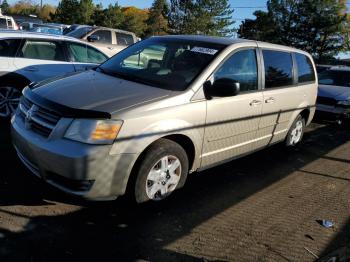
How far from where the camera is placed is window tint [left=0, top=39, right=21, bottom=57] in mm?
6957

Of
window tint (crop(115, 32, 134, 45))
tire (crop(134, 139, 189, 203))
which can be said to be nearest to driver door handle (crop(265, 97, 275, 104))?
tire (crop(134, 139, 189, 203))

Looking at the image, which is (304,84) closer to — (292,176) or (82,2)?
(292,176)

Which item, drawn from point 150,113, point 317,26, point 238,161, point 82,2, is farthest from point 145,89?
point 82,2

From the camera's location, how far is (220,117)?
15.8ft

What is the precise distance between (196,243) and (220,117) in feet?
5.09

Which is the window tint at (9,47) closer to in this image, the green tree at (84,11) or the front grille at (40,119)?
the front grille at (40,119)

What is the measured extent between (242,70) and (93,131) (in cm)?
229

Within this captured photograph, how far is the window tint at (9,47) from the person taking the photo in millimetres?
6957

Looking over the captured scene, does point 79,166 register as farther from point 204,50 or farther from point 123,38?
point 123,38

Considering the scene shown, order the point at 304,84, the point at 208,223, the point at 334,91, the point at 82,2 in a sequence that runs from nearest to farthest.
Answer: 1. the point at 208,223
2. the point at 304,84
3. the point at 334,91
4. the point at 82,2

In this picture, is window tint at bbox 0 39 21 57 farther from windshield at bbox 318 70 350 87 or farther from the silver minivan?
windshield at bbox 318 70 350 87

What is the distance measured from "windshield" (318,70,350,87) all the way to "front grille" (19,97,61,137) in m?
9.15

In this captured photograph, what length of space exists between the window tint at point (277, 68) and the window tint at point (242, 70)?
32 centimetres

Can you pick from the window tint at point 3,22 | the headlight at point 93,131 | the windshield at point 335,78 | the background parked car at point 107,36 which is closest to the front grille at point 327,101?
the windshield at point 335,78
